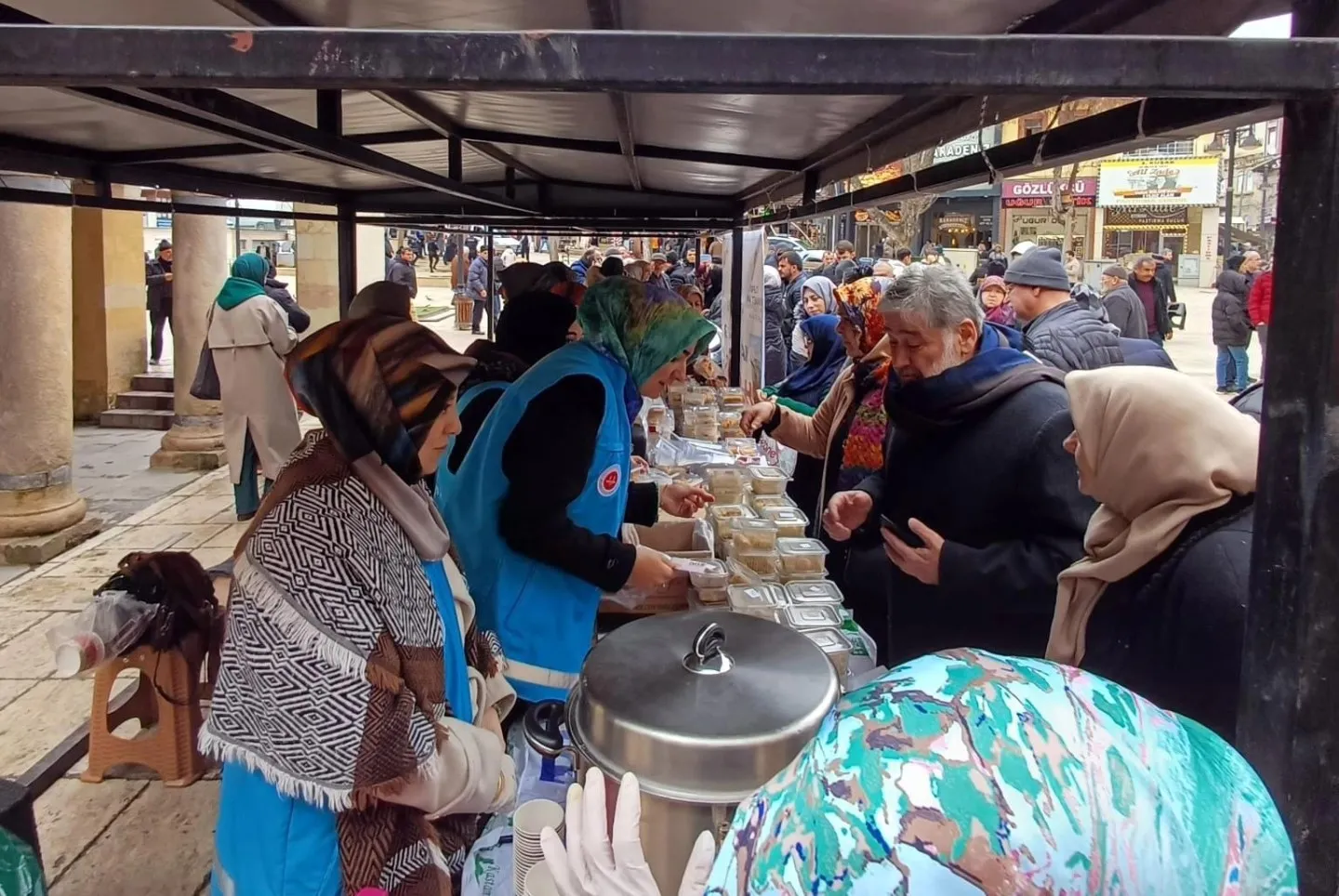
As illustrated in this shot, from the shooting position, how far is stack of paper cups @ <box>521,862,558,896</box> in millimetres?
1286

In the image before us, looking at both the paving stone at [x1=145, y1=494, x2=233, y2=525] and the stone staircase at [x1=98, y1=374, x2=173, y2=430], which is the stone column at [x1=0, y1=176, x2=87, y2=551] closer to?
the paving stone at [x1=145, y1=494, x2=233, y2=525]

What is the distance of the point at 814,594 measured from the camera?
285 cm

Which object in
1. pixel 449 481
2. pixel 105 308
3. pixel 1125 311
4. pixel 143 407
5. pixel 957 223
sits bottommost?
pixel 143 407

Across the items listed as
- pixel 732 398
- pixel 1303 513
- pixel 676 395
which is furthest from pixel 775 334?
pixel 1303 513

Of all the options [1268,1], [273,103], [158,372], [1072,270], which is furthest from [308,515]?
[1072,270]

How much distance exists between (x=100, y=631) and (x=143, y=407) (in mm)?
8932

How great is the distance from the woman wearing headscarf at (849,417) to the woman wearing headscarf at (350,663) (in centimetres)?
202

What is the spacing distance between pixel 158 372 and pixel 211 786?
992 cm

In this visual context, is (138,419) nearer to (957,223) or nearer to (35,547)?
(35,547)

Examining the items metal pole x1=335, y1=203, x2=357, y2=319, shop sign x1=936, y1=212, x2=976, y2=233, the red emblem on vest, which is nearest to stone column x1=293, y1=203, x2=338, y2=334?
metal pole x1=335, y1=203, x2=357, y2=319

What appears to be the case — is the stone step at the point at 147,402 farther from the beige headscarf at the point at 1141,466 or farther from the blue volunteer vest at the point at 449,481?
the beige headscarf at the point at 1141,466

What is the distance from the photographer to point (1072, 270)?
41.7ft

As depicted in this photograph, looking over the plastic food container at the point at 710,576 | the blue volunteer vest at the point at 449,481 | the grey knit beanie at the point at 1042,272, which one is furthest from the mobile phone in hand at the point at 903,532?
the grey knit beanie at the point at 1042,272

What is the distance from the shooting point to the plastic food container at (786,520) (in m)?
3.28
